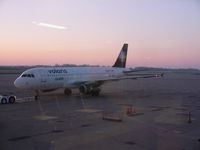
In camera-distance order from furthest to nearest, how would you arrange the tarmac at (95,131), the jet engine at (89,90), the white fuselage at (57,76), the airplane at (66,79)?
the jet engine at (89,90) → the airplane at (66,79) → the white fuselage at (57,76) → the tarmac at (95,131)

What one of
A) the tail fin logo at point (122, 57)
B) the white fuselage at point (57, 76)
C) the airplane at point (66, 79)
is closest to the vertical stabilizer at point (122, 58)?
the tail fin logo at point (122, 57)

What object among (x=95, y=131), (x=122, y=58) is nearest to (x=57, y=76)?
(x=122, y=58)

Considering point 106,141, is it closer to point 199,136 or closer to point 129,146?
point 129,146

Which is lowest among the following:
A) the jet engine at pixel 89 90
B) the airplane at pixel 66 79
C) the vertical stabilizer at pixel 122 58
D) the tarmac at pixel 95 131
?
the tarmac at pixel 95 131

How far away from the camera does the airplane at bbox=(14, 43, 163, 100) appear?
2753 centimetres

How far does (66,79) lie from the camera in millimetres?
30953

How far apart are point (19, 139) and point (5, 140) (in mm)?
520

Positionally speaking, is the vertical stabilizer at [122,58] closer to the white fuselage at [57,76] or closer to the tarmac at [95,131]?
the white fuselage at [57,76]

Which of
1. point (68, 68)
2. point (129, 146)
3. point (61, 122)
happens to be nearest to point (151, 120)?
point (61, 122)

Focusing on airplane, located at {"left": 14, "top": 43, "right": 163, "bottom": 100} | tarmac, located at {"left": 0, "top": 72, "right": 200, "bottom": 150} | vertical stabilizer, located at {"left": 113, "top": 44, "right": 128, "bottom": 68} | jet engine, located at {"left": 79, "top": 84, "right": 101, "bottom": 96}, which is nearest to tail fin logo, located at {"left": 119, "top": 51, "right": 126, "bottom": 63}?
vertical stabilizer, located at {"left": 113, "top": 44, "right": 128, "bottom": 68}

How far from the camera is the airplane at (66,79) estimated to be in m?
27.5

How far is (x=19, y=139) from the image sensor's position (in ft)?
39.4

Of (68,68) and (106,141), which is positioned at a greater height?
(68,68)

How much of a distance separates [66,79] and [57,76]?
137 centimetres
